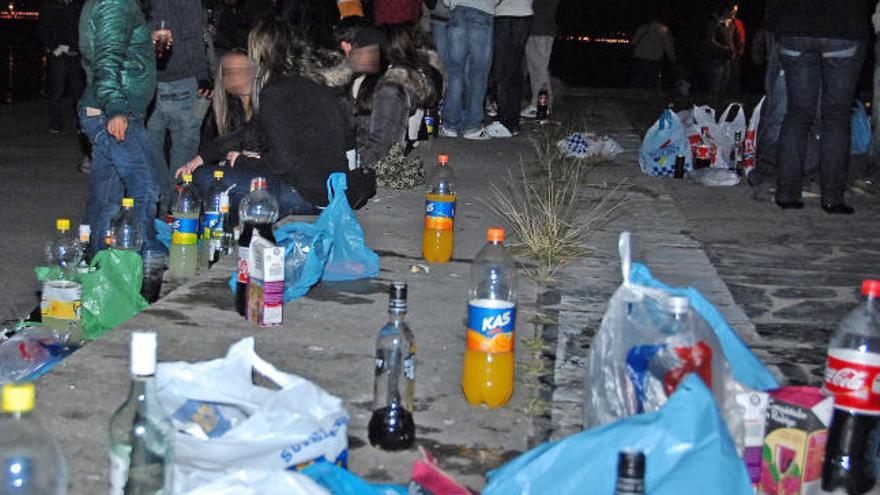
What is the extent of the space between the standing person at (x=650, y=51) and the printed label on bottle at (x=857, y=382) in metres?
17.9

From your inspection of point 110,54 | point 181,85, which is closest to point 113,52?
point 110,54

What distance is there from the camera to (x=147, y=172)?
739 centimetres

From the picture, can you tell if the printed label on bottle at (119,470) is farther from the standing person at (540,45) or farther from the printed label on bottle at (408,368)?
the standing person at (540,45)

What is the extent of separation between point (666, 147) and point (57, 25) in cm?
732

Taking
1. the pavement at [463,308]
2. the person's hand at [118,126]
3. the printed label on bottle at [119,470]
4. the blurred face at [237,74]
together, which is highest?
the blurred face at [237,74]

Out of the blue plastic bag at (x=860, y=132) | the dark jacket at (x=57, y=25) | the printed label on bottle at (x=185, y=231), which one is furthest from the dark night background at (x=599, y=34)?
the printed label on bottle at (x=185, y=231)

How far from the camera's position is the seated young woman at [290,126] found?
7.05 m

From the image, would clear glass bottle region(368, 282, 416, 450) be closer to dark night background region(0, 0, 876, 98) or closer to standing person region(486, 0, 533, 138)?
standing person region(486, 0, 533, 138)

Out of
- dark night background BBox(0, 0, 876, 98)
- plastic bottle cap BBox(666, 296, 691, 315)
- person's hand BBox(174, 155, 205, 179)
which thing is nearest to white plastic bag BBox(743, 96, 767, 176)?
person's hand BBox(174, 155, 205, 179)

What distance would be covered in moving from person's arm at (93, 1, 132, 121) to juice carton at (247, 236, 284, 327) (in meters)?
2.39

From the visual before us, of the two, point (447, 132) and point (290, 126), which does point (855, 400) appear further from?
point (447, 132)

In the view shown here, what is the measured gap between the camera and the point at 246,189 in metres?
7.24

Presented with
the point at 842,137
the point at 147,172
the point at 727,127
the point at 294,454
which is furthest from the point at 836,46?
the point at 294,454

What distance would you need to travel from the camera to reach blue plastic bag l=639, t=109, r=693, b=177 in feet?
35.0
